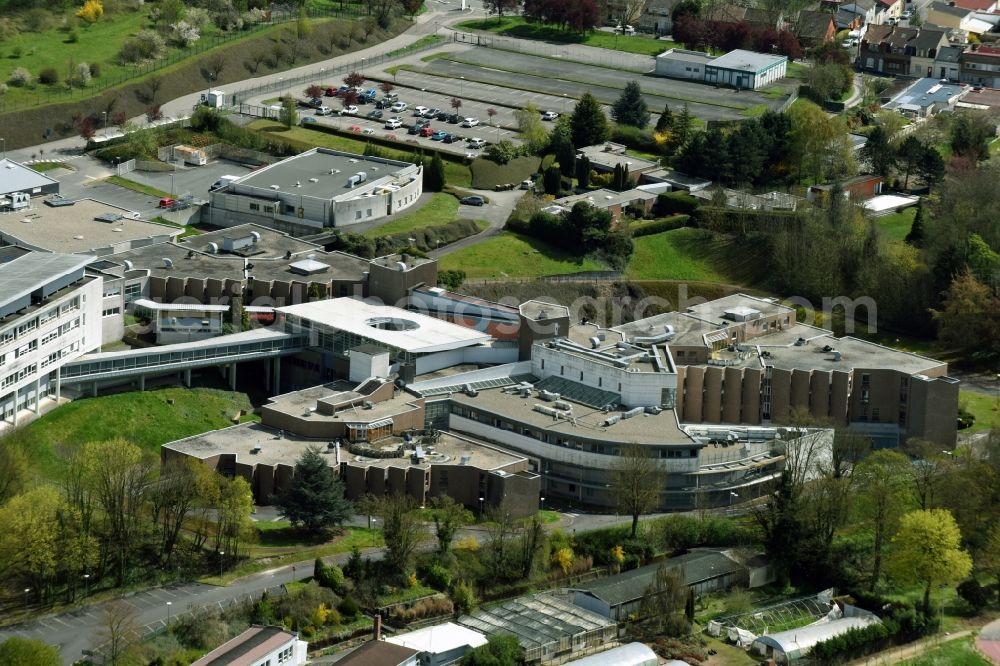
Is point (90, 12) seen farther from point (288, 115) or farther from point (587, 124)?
point (587, 124)

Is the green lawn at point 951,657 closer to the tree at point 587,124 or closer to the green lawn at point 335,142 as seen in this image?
the green lawn at point 335,142

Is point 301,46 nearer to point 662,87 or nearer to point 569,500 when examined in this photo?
point 662,87

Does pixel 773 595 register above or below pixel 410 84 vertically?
below

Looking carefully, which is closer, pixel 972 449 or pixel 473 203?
pixel 972 449

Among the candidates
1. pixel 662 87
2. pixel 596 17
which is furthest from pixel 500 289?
pixel 596 17

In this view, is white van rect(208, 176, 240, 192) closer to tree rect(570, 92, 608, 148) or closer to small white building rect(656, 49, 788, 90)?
tree rect(570, 92, 608, 148)

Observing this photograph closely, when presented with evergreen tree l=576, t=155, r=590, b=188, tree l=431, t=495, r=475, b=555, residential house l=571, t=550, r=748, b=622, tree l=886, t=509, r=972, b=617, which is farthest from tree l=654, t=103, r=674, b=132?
tree l=886, t=509, r=972, b=617
